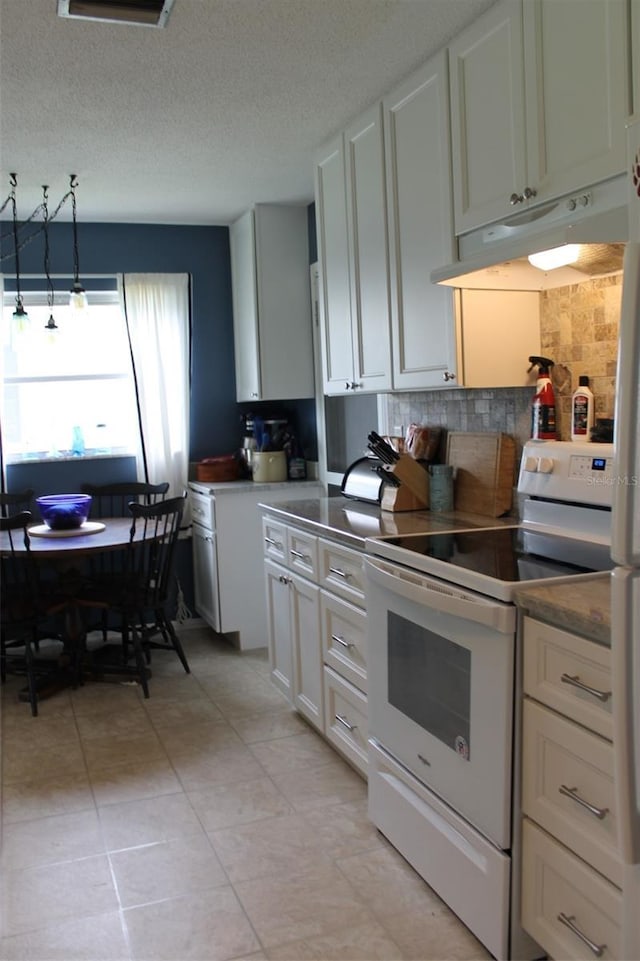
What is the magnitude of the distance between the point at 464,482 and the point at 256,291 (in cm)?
213

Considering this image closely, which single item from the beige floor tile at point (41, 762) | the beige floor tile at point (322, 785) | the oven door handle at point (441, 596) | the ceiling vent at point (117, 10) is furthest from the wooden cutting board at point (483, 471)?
the beige floor tile at point (41, 762)

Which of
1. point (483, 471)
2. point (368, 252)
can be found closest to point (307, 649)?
point (483, 471)

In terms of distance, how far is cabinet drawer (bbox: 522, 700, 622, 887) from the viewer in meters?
1.58

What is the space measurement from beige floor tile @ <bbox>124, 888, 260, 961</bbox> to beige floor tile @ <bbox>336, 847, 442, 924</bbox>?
1.09 ft

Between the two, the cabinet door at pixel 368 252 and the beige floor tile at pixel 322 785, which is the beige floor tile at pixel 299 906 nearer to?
the beige floor tile at pixel 322 785

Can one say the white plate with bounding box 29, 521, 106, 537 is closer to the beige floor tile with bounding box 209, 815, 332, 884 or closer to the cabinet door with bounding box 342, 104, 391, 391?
the cabinet door with bounding box 342, 104, 391, 391

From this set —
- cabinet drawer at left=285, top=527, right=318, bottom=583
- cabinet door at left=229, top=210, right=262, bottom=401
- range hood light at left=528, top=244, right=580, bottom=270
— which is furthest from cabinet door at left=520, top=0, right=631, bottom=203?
cabinet door at left=229, top=210, right=262, bottom=401

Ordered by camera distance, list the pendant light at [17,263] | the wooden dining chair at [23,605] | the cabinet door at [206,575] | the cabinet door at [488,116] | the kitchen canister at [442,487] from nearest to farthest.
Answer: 1. the cabinet door at [488,116]
2. the kitchen canister at [442,487]
3. the wooden dining chair at [23,605]
4. the pendant light at [17,263]
5. the cabinet door at [206,575]

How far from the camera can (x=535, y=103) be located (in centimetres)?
213

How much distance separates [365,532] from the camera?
2.68 m

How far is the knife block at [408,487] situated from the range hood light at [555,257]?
0.95 metres

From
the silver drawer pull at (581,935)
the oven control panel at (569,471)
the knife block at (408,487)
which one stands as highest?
the oven control panel at (569,471)

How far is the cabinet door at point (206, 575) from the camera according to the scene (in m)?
4.54

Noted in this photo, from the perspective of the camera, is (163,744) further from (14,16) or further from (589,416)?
(14,16)
